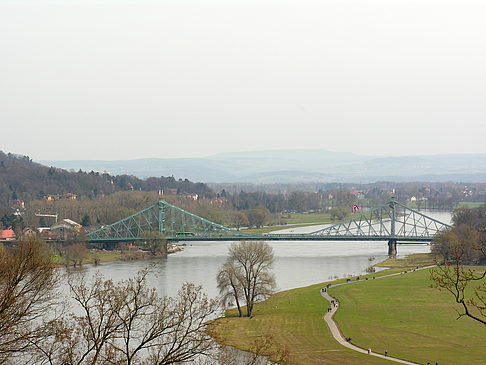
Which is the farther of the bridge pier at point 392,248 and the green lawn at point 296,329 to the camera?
the bridge pier at point 392,248

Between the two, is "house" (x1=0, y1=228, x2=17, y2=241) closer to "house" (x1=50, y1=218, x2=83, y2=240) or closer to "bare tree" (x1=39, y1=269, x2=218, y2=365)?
"house" (x1=50, y1=218, x2=83, y2=240)

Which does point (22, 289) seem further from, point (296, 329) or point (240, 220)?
point (240, 220)

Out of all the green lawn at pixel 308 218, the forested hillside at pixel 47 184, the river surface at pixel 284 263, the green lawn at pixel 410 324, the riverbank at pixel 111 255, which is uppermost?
the forested hillside at pixel 47 184

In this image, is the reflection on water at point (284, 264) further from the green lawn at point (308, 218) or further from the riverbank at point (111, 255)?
the green lawn at point (308, 218)

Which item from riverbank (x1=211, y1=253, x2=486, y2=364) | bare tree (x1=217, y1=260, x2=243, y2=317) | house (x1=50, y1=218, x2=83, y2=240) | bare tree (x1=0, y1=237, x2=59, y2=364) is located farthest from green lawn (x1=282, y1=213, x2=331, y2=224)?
bare tree (x1=0, y1=237, x2=59, y2=364)

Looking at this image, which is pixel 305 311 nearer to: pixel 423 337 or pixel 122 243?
pixel 423 337

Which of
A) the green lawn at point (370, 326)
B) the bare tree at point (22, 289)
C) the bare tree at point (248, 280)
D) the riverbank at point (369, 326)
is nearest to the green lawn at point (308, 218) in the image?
the riverbank at point (369, 326)

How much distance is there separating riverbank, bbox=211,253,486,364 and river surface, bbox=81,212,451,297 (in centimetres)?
535

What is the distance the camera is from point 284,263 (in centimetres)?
5756

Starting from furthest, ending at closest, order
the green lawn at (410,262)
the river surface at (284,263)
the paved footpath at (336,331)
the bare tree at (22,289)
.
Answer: the green lawn at (410,262) < the river surface at (284,263) < the paved footpath at (336,331) < the bare tree at (22,289)

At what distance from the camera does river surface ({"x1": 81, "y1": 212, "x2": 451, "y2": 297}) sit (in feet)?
151

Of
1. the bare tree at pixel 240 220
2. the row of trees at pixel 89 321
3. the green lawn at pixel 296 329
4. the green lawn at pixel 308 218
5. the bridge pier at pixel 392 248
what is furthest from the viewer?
the green lawn at pixel 308 218

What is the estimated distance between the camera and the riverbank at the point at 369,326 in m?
25.2

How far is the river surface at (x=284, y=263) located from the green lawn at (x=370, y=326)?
5.71 meters
